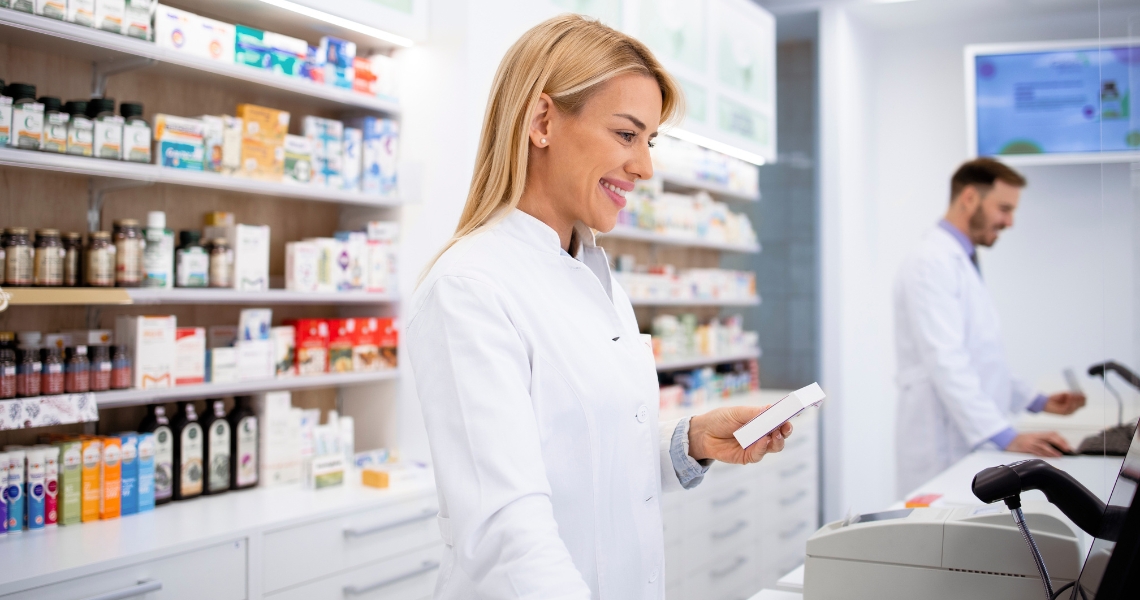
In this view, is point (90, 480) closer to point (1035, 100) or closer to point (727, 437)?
point (727, 437)

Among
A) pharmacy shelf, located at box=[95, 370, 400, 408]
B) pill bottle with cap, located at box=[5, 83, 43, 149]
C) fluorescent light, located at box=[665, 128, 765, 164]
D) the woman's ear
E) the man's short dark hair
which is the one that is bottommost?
pharmacy shelf, located at box=[95, 370, 400, 408]

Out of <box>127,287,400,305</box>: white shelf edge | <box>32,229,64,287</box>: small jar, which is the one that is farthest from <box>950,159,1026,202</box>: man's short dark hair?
<box>32,229,64,287</box>: small jar

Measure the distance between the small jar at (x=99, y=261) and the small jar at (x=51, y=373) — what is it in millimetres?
214

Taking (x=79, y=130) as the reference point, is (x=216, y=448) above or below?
below

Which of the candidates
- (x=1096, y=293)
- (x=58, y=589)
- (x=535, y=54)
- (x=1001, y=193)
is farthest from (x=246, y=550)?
(x=1096, y=293)

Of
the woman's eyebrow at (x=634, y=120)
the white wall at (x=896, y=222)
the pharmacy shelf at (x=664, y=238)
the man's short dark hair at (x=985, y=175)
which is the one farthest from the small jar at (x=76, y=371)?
the white wall at (x=896, y=222)

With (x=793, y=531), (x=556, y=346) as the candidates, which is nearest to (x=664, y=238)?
(x=793, y=531)

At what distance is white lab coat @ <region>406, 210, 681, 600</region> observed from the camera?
1056mm

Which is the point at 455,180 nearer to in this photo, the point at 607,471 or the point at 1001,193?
the point at 607,471

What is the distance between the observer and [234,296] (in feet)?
8.79

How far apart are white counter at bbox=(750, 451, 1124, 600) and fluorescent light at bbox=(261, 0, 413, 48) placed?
7.26ft

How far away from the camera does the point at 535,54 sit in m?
1.37

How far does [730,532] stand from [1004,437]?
5.11ft

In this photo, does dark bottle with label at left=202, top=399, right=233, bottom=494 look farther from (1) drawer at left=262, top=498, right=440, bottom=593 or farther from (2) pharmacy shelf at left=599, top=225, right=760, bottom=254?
(2) pharmacy shelf at left=599, top=225, right=760, bottom=254
